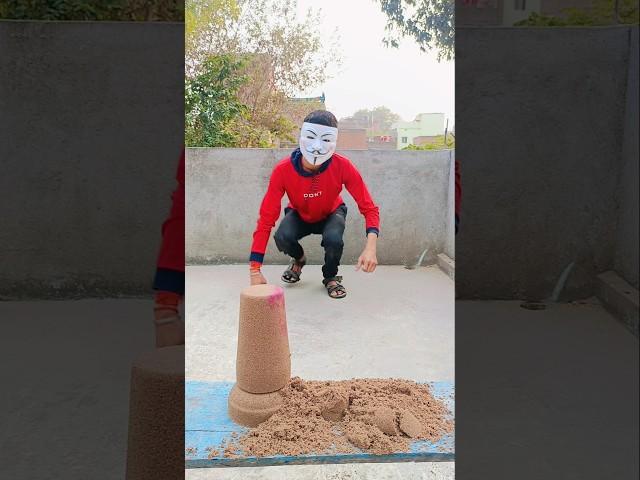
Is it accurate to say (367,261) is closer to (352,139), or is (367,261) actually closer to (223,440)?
(352,139)

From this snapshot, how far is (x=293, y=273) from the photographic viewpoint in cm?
196

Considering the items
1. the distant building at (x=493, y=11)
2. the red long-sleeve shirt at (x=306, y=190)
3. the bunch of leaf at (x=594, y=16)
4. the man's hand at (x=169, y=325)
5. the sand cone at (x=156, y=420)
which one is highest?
the distant building at (x=493, y=11)

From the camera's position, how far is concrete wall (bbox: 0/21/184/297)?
7.47ft

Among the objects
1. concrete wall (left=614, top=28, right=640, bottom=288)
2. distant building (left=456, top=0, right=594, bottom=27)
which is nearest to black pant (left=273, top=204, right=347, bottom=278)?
distant building (left=456, top=0, right=594, bottom=27)

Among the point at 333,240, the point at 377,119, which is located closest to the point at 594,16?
the point at 377,119

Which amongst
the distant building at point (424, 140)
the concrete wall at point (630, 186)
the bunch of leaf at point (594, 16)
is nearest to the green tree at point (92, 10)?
the distant building at point (424, 140)

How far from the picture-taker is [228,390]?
2076 millimetres

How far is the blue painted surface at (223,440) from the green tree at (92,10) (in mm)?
1673

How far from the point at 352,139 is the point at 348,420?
0.93 metres

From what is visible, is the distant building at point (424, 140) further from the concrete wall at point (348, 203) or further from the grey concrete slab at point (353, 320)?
the grey concrete slab at point (353, 320)

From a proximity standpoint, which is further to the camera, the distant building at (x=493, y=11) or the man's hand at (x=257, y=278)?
the man's hand at (x=257, y=278)

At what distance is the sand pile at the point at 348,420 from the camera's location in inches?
74.2

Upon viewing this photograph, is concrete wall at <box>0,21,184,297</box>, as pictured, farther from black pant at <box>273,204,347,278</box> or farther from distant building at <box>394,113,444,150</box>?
distant building at <box>394,113,444,150</box>

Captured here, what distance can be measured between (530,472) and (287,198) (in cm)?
108
